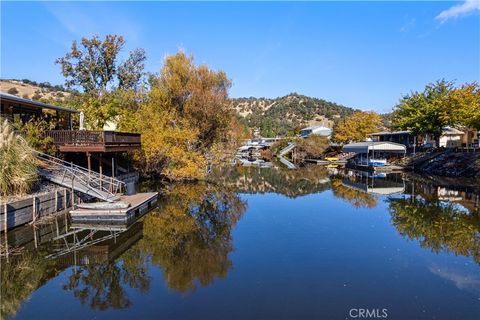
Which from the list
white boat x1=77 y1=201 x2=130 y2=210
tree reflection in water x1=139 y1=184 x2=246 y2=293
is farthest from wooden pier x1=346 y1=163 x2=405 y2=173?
white boat x1=77 y1=201 x2=130 y2=210

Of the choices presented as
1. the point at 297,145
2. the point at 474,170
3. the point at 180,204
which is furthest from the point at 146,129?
the point at 297,145

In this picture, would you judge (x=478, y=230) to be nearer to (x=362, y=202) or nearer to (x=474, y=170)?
(x=362, y=202)

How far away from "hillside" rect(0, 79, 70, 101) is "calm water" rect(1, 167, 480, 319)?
6323 cm

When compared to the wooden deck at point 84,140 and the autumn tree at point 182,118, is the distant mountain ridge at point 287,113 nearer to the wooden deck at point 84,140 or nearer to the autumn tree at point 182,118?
the autumn tree at point 182,118

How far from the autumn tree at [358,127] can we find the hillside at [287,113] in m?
53.5

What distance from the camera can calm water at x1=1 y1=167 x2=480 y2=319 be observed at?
8.69 meters

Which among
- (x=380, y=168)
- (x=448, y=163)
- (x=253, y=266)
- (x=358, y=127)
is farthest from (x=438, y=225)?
(x=358, y=127)

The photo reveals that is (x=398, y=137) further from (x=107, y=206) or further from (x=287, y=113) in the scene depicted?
(x=287, y=113)

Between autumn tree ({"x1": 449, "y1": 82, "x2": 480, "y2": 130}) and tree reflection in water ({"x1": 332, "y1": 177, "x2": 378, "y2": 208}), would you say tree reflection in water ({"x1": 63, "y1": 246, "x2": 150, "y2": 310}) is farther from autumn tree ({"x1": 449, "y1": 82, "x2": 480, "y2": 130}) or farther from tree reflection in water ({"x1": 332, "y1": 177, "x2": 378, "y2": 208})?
autumn tree ({"x1": 449, "y1": 82, "x2": 480, "y2": 130})

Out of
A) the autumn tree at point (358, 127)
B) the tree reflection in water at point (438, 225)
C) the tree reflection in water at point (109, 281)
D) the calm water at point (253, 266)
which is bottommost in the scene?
the tree reflection in water at point (109, 281)

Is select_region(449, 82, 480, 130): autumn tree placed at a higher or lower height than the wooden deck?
higher

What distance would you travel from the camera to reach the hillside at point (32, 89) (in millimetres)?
72350

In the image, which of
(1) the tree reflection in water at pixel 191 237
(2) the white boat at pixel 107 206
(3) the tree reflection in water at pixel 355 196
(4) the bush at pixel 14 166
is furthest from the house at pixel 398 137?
(4) the bush at pixel 14 166

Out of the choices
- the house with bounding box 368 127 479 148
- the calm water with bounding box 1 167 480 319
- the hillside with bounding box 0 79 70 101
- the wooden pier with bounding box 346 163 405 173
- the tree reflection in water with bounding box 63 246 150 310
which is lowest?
the tree reflection in water with bounding box 63 246 150 310
